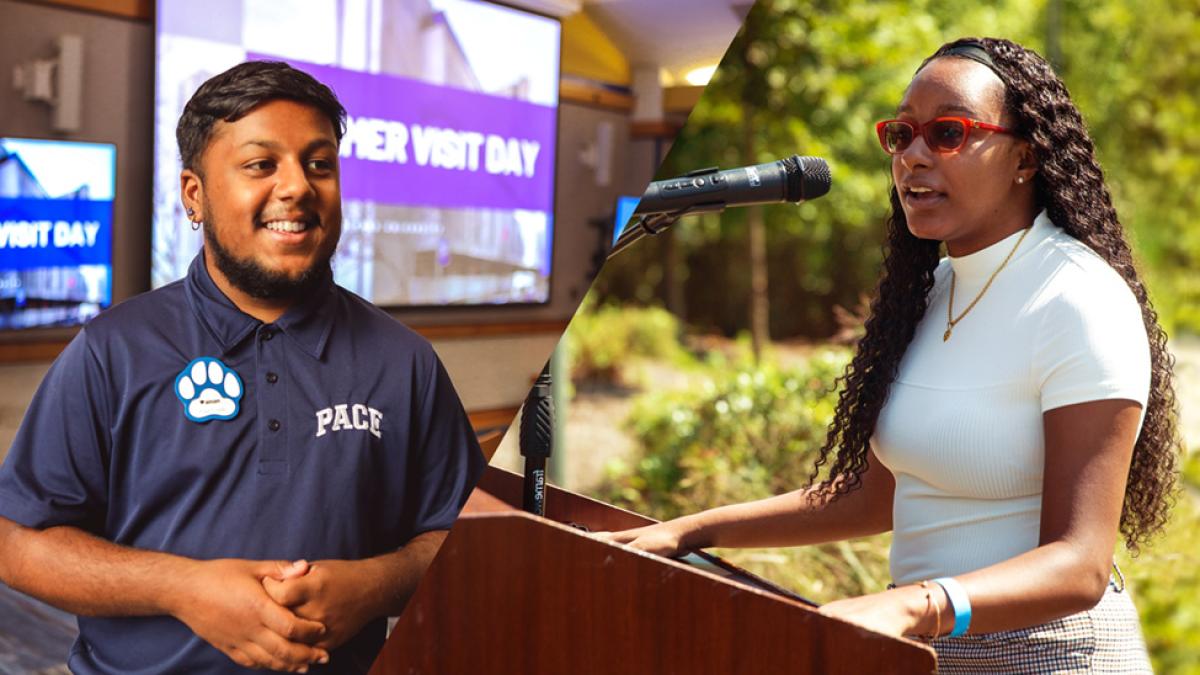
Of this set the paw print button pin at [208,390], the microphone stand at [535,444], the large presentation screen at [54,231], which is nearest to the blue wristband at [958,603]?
the microphone stand at [535,444]

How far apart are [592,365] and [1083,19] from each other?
5.14m

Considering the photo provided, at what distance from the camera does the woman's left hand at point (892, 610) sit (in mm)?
1123

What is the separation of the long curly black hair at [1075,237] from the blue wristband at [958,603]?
0.49m

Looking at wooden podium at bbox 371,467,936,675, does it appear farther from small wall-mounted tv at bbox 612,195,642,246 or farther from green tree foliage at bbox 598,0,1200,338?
green tree foliage at bbox 598,0,1200,338

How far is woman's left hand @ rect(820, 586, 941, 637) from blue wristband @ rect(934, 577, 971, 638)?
16mm

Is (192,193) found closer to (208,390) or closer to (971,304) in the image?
(208,390)

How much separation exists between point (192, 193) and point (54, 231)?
12 cm

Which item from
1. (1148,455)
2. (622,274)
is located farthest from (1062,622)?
(622,274)

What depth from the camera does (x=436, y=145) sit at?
0.89m

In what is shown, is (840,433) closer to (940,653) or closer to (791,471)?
(940,653)

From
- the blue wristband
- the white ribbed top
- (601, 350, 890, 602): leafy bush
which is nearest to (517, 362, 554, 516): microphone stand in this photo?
the blue wristband

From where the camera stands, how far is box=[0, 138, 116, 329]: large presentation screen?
85 centimetres

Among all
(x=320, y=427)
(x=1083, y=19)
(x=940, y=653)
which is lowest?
(x=940, y=653)

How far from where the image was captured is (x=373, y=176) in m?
0.89
